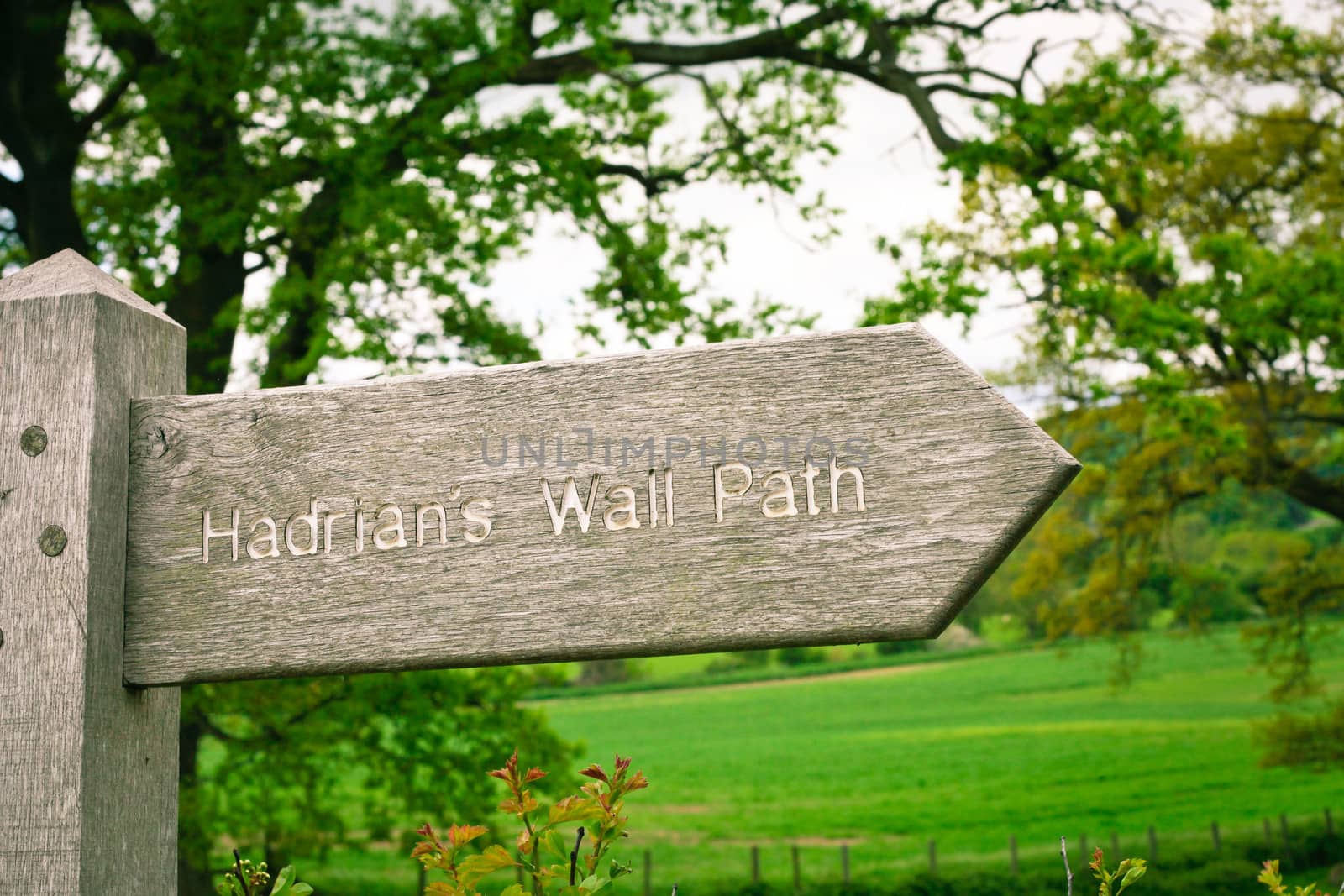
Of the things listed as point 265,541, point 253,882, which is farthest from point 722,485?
point 253,882

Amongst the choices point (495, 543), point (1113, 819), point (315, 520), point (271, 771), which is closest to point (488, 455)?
point (495, 543)

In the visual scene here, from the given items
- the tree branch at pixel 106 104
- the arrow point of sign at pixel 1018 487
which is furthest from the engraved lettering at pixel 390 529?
the tree branch at pixel 106 104

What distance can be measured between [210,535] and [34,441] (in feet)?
1.05

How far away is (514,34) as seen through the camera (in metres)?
9.65

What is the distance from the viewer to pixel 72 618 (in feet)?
5.76

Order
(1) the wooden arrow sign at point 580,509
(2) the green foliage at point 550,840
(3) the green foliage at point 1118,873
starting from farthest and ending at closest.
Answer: (1) the wooden arrow sign at point 580,509
(3) the green foliage at point 1118,873
(2) the green foliage at point 550,840

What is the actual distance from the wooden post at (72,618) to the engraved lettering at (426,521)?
1.62 ft

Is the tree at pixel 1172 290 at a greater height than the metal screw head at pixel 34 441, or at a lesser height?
greater

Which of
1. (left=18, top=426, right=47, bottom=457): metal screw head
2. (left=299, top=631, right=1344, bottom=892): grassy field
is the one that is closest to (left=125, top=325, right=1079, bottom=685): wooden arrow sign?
(left=18, top=426, right=47, bottom=457): metal screw head

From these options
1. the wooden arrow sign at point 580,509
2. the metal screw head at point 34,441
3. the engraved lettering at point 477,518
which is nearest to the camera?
the wooden arrow sign at point 580,509

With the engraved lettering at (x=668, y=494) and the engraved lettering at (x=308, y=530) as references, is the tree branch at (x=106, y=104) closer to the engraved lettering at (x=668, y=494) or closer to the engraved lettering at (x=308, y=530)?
the engraved lettering at (x=308, y=530)

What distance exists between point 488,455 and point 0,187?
451 inches

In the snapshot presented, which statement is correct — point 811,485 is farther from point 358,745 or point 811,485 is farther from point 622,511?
point 358,745

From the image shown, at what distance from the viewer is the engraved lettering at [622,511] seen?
5.42 ft
